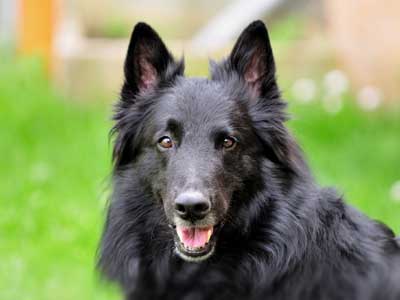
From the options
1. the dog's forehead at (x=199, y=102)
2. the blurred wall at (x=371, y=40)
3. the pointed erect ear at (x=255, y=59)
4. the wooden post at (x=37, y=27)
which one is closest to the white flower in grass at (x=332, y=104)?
the blurred wall at (x=371, y=40)

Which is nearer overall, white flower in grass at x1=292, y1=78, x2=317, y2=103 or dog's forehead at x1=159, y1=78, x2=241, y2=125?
dog's forehead at x1=159, y1=78, x2=241, y2=125

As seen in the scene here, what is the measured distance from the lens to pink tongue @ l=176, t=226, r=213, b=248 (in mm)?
4707

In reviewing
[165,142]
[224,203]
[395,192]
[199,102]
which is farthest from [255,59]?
[395,192]

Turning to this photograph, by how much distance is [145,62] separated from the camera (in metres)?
5.23

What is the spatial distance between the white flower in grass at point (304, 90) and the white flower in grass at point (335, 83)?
0.54 feet

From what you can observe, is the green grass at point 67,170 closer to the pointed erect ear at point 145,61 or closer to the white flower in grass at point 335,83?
the white flower in grass at point 335,83

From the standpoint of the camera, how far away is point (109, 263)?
5.00m

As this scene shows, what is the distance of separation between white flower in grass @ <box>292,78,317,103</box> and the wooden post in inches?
132

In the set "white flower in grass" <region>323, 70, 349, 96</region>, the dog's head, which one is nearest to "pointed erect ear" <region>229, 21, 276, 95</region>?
the dog's head

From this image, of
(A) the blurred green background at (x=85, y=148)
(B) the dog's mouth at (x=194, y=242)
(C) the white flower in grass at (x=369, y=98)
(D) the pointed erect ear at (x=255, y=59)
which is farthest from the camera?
(C) the white flower in grass at (x=369, y=98)

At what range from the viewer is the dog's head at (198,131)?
15.4ft

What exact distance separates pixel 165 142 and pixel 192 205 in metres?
0.55

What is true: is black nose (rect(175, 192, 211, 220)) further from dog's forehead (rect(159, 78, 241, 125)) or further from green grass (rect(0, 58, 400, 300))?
green grass (rect(0, 58, 400, 300))

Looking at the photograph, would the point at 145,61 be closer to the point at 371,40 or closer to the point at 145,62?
the point at 145,62
